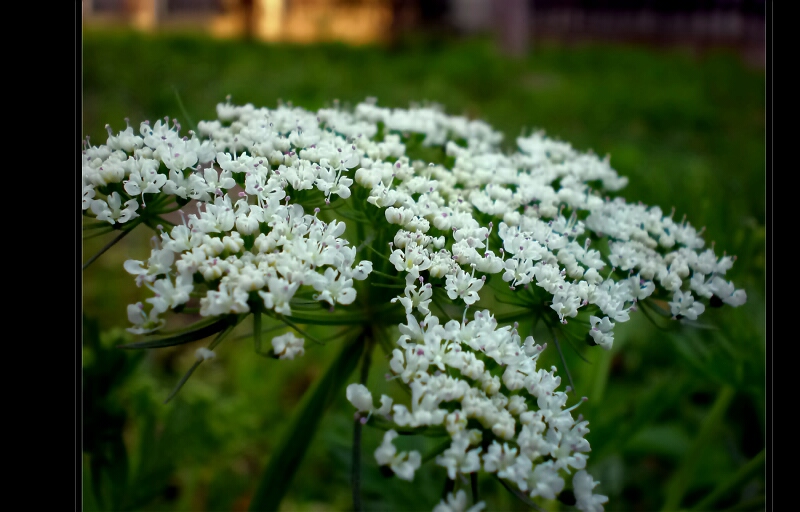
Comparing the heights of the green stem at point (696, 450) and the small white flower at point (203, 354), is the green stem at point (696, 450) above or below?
below

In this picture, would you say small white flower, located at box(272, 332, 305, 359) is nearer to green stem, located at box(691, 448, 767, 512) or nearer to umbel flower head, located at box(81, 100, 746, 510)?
umbel flower head, located at box(81, 100, 746, 510)

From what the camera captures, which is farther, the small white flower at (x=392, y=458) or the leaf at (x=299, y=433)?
the leaf at (x=299, y=433)

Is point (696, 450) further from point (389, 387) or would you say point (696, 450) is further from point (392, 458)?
point (392, 458)

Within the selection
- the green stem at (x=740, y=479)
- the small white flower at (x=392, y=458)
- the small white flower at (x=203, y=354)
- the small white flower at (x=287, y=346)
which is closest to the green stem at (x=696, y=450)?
the green stem at (x=740, y=479)

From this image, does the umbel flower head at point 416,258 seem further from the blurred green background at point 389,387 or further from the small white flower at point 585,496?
the blurred green background at point 389,387

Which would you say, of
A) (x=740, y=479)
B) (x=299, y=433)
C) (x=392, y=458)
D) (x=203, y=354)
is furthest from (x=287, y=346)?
(x=740, y=479)

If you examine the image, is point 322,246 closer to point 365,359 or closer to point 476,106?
point 365,359

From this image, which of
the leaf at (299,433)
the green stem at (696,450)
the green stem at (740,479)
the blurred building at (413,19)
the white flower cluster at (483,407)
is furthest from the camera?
the blurred building at (413,19)
